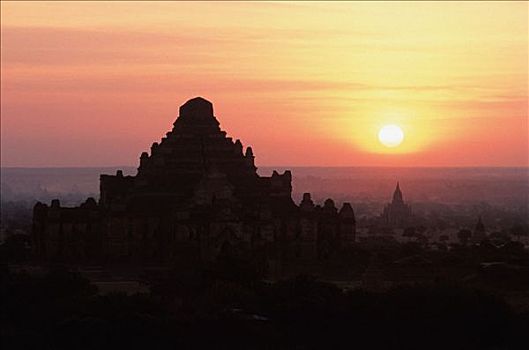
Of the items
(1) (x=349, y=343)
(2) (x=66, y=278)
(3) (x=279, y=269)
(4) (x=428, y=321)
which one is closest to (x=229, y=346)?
A: (1) (x=349, y=343)

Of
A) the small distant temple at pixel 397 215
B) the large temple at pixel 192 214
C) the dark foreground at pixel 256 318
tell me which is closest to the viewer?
Answer: the dark foreground at pixel 256 318

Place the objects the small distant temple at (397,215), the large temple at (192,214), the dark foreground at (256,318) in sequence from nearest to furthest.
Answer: the dark foreground at (256,318) → the large temple at (192,214) → the small distant temple at (397,215)

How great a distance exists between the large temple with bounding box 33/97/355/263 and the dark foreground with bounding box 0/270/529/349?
15.0 m

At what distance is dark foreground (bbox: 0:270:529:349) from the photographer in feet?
114

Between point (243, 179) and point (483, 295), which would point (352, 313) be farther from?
point (243, 179)

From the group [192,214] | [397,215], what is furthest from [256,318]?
[397,215]

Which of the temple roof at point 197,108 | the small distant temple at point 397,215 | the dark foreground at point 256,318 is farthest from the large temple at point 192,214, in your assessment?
the small distant temple at point 397,215

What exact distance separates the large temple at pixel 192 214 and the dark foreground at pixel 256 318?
1497 cm

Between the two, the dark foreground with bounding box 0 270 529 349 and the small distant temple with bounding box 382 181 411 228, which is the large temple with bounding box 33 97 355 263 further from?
the small distant temple with bounding box 382 181 411 228

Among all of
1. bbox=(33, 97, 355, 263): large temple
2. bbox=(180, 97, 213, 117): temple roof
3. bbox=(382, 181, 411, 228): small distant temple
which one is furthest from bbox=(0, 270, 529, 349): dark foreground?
bbox=(382, 181, 411, 228): small distant temple

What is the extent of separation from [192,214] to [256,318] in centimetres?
2120

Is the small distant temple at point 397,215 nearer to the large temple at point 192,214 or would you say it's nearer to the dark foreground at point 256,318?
the large temple at point 192,214

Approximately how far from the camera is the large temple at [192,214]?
57.7 m

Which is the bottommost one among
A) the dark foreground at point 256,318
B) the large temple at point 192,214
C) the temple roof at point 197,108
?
the dark foreground at point 256,318
